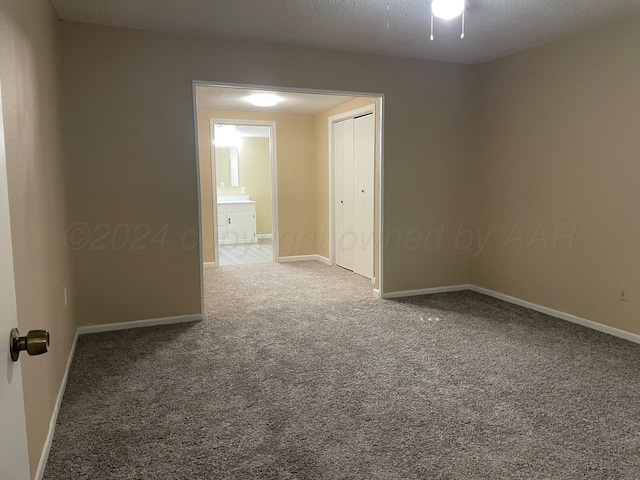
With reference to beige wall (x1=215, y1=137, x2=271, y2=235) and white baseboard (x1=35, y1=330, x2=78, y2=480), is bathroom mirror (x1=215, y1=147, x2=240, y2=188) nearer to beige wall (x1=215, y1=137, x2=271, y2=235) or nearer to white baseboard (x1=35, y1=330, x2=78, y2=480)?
beige wall (x1=215, y1=137, x2=271, y2=235)

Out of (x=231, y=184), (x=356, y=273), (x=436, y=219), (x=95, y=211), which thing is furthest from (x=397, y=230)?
(x=231, y=184)

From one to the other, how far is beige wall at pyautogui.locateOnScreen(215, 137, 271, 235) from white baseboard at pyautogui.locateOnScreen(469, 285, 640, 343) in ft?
19.2

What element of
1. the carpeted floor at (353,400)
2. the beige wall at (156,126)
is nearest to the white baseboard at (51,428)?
the carpeted floor at (353,400)

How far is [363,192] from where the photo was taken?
18.9 feet

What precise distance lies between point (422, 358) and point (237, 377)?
4.10 feet

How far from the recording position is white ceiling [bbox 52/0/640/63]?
3092 millimetres

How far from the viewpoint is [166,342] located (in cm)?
345

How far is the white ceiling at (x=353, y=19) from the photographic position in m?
3.09

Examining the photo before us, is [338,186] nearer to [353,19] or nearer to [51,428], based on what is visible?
[353,19]

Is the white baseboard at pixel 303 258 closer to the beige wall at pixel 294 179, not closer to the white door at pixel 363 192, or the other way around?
the beige wall at pixel 294 179

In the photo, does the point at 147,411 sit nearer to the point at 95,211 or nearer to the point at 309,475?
the point at 309,475

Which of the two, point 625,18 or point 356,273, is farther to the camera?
point 356,273

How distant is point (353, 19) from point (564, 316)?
9.99ft

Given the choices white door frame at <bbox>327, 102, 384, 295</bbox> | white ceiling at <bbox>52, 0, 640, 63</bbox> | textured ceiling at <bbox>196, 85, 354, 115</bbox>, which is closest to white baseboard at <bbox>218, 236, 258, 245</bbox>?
white door frame at <bbox>327, 102, 384, 295</bbox>
